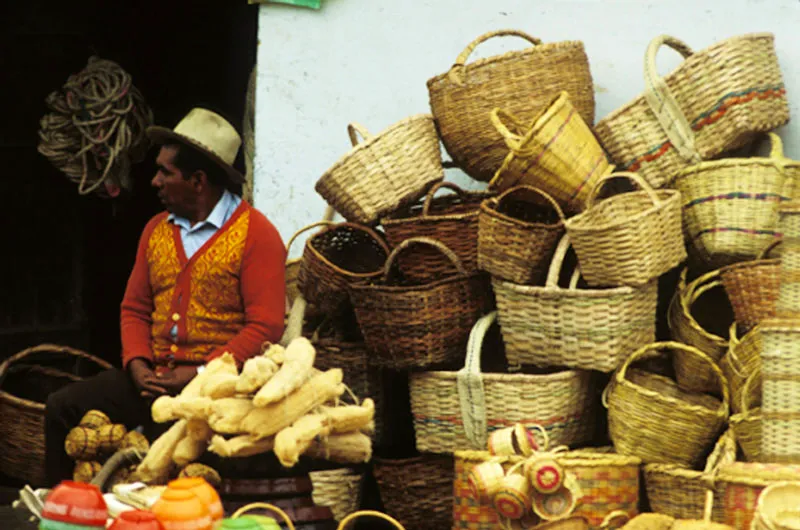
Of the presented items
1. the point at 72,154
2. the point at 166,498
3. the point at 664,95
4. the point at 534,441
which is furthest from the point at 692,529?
the point at 72,154

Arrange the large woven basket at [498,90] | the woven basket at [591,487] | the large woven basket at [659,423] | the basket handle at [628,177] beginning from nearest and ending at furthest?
the woven basket at [591,487] → the large woven basket at [659,423] → the basket handle at [628,177] → the large woven basket at [498,90]

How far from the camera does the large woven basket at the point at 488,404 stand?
520 cm

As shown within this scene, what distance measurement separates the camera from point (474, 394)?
528 cm

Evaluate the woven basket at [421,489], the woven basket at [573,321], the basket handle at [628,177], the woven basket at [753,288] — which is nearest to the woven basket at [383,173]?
the woven basket at [573,321]

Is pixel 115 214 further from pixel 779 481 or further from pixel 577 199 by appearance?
pixel 779 481

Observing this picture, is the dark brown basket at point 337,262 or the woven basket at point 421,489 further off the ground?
the dark brown basket at point 337,262

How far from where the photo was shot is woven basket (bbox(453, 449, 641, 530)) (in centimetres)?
468

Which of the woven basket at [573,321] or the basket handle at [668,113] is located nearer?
the woven basket at [573,321]

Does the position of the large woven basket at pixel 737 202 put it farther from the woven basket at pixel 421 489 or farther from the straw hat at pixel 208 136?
the straw hat at pixel 208 136

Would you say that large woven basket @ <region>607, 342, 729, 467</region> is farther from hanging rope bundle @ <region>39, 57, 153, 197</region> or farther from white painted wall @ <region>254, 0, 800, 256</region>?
hanging rope bundle @ <region>39, 57, 153, 197</region>

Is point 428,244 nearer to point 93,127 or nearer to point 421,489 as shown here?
point 421,489

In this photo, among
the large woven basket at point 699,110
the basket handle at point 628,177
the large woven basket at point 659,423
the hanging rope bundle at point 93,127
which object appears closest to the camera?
the large woven basket at point 659,423

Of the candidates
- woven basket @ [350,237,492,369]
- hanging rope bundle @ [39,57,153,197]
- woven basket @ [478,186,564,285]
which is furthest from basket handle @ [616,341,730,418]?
hanging rope bundle @ [39,57,153,197]

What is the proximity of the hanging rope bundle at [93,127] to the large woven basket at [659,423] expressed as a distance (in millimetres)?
3496
